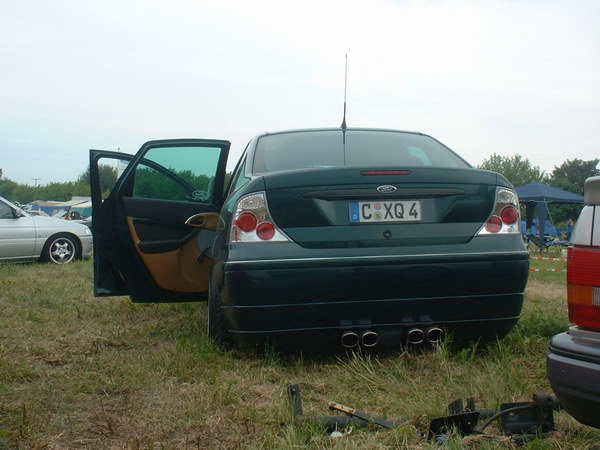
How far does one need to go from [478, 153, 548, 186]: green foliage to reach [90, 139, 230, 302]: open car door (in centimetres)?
10346

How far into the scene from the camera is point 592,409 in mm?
2045

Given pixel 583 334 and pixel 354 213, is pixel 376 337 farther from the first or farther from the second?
pixel 583 334

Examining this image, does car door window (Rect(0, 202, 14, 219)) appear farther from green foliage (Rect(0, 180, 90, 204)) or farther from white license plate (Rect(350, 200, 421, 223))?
green foliage (Rect(0, 180, 90, 204))

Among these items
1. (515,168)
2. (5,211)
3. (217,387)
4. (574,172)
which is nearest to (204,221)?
(217,387)

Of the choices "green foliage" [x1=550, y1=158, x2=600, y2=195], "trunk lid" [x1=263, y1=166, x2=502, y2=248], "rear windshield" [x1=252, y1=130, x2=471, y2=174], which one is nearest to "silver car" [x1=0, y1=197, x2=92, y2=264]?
"rear windshield" [x1=252, y1=130, x2=471, y2=174]

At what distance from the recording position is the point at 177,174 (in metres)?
5.17

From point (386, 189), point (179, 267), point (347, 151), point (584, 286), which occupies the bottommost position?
point (179, 267)

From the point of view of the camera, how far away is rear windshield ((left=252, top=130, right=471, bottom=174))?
429cm

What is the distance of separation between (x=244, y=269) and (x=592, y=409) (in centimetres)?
200

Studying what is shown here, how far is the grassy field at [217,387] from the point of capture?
275 centimetres

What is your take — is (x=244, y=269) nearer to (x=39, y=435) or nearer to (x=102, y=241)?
(x=39, y=435)

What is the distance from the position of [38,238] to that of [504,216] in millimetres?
10164

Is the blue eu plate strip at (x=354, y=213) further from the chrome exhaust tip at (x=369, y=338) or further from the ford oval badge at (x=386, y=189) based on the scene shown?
the chrome exhaust tip at (x=369, y=338)

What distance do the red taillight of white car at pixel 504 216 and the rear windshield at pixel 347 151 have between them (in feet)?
1.82
